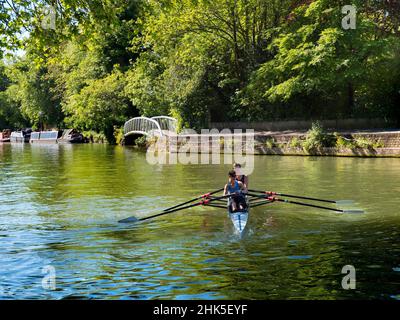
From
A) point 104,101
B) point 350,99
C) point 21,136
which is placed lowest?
point 21,136

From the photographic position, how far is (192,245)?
10266mm

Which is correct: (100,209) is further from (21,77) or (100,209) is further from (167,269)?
(21,77)

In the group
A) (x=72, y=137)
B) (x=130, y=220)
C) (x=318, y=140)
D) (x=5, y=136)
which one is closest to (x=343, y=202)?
(x=130, y=220)

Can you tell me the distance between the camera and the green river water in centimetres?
761

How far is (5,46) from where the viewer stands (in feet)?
46.4

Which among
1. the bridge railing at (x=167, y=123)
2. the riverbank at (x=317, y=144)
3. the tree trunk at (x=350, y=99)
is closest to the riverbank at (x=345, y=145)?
the riverbank at (x=317, y=144)

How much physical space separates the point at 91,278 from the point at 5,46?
833 cm

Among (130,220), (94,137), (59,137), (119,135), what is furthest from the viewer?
(59,137)

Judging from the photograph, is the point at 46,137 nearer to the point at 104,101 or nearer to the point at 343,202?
the point at 104,101

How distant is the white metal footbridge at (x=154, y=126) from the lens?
4098 centimetres

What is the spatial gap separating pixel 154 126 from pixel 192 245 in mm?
34194

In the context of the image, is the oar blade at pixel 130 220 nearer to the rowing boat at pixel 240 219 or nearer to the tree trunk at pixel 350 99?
the rowing boat at pixel 240 219

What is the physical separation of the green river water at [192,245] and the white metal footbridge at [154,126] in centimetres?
2135
